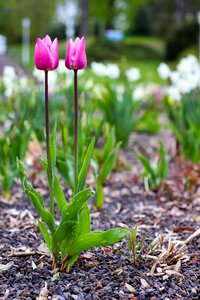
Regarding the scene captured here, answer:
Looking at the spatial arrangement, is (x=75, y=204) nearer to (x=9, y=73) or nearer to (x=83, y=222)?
(x=83, y=222)

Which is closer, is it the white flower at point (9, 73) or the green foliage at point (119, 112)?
the green foliage at point (119, 112)

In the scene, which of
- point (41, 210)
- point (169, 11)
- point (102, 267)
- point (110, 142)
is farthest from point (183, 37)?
point (41, 210)

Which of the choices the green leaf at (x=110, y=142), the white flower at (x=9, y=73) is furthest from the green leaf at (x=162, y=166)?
the white flower at (x=9, y=73)

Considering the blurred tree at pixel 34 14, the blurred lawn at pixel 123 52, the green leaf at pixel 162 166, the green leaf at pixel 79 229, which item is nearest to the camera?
the green leaf at pixel 79 229

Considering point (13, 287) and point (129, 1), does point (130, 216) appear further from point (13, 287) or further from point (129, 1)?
point (129, 1)

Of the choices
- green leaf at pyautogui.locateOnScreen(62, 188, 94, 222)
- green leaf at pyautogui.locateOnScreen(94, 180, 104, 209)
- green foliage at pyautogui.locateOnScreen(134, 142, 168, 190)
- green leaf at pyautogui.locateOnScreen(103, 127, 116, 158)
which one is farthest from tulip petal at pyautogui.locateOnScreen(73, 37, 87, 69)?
green foliage at pyautogui.locateOnScreen(134, 142, 168, 190)

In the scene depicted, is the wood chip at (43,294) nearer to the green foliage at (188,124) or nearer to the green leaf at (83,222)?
the green leaf at (83,222)

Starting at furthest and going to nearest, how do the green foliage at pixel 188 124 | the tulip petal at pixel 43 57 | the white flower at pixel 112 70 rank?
the white flower at pixel 112 70, the green foliage at pixel 188 124, the tulip petal at pixel 43 57

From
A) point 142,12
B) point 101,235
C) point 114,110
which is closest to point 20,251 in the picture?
point 101,235
